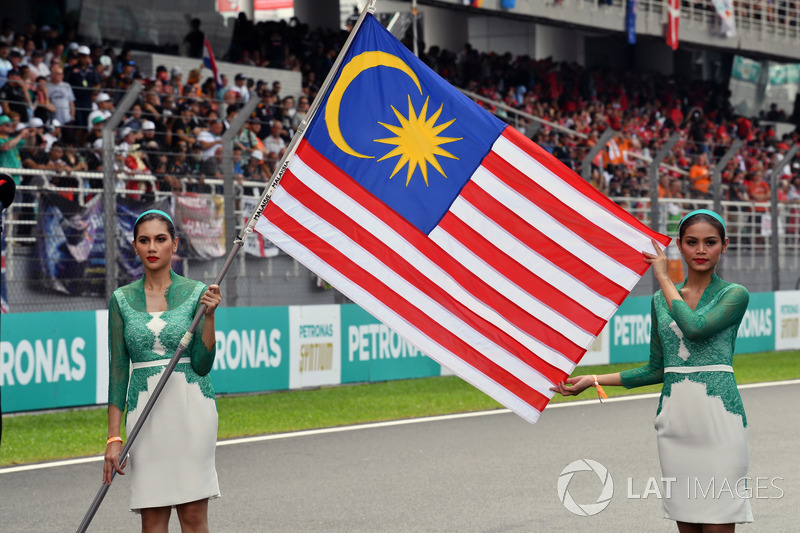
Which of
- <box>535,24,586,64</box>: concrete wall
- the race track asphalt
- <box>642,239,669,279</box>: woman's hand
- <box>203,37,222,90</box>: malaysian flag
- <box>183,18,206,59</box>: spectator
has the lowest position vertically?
the race track asphalt

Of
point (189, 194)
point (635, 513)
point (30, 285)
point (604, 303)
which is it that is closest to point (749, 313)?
point (189, 194)

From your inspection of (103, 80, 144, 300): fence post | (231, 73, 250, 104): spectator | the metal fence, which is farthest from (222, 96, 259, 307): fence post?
(231, 73, 250, 104): spectator

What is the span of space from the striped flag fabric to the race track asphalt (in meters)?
2.09

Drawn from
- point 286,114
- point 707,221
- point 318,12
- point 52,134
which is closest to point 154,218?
point 707,221

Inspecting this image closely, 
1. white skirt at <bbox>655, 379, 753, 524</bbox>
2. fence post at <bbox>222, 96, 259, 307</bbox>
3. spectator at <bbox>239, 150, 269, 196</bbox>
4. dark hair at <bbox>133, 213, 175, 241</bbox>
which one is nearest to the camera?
white skirt at <bbox>655, 379, 753, 524</bbox>

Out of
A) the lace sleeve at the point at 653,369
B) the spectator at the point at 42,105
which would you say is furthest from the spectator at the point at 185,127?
the lace sleeve at the point at 653,369

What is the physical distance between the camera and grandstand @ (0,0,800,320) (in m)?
13.4

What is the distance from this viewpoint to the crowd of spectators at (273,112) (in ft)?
48.5

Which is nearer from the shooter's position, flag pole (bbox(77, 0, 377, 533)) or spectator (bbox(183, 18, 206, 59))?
flag pole (bbox(77, 0, 377, 533))

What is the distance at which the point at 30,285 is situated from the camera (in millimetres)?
→ 12938

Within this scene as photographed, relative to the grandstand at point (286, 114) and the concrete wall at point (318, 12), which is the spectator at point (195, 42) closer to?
the grandstand at point (286, 114)

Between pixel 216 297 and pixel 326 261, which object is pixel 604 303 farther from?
pixel 216 297

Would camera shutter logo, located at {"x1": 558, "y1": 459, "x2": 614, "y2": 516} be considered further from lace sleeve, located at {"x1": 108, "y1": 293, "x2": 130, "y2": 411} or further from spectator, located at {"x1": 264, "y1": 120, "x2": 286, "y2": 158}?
spectator, located at {"x1": 264, "y1": 120, "x2": 286, "y2": 158}

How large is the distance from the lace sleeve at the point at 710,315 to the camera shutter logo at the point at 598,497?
3.19 metres
